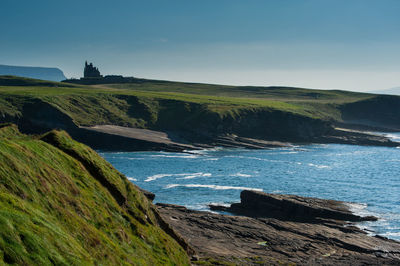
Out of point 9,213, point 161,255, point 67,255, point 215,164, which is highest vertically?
point 9,213

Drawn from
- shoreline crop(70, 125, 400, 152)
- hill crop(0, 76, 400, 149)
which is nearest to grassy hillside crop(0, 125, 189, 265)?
shoreline crop(70, 125, 400, 152)

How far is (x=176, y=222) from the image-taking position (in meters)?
52.6

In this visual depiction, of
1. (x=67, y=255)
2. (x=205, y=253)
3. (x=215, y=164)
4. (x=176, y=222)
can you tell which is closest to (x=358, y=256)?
(x=205, y=253)

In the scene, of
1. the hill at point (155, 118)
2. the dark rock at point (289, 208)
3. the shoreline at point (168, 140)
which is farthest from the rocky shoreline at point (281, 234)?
the hill at point (155, 118)

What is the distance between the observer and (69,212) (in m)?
22.6

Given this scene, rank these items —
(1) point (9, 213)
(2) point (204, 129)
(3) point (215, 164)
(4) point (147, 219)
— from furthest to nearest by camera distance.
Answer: (2) point (204, 129)
(3) point (215, 164)
(4) point (147, 219)
(1) point (9, 213)

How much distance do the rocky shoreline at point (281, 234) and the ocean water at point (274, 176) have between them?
19.2 feet

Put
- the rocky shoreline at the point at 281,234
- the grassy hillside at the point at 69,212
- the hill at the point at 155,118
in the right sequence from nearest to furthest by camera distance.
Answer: the grassy hillside at the point at 69,212
the rocky shoreline at the point at 281,234
the hill at the point at 155,118

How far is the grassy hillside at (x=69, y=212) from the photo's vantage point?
16.7 meters

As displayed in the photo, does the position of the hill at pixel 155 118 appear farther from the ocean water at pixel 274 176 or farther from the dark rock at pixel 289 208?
the dark rock at pixel 289 208

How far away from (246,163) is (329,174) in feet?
79.2

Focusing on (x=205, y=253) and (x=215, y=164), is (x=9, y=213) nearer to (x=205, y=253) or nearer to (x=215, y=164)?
(x=205, y=253)

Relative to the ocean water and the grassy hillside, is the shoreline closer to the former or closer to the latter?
the ocean water

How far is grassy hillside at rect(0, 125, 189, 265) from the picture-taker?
1666cm
